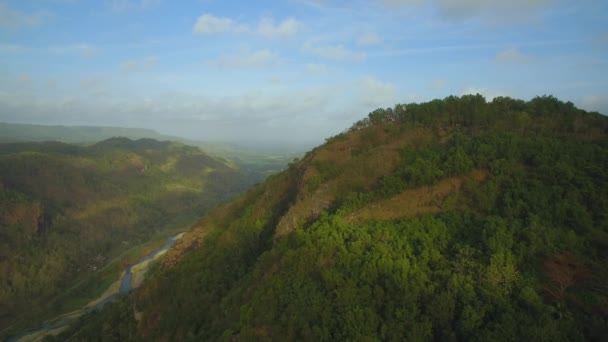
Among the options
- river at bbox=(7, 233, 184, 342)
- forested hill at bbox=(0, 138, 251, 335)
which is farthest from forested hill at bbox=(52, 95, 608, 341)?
forested hill at bbox=(0, 138, 251, 335)

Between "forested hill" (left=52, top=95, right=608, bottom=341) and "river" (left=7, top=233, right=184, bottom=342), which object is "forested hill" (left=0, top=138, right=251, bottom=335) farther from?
"forested hill" (left=52, top=95, right=608, bottom=341)

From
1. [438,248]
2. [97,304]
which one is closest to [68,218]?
[97,304]

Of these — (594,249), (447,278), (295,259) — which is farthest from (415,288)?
(594,249)

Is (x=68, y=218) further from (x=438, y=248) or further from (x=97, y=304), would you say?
(x=438, y=248)

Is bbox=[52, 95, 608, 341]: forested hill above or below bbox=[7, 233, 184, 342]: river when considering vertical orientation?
above

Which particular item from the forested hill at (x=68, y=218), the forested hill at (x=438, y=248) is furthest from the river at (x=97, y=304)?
the forested hill at (x=438, y=248)

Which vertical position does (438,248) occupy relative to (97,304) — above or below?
above

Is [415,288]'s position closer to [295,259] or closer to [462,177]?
[295,259]
